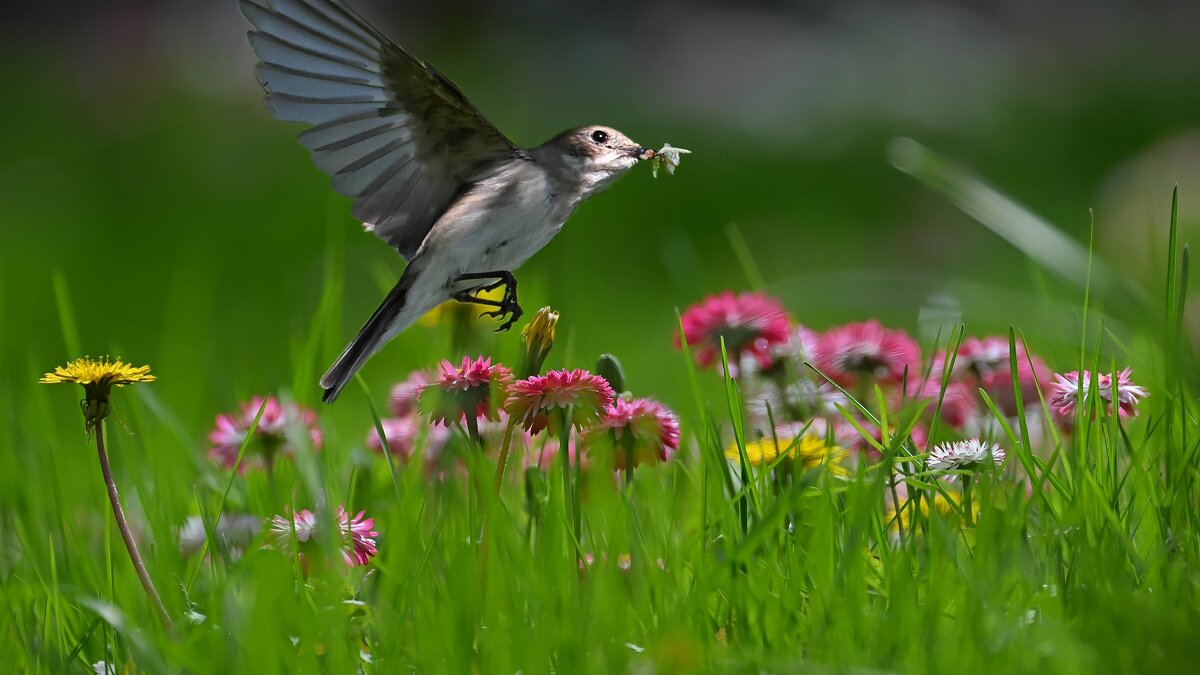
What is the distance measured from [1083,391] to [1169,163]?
11.1 ft

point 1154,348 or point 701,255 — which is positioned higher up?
point 701,255

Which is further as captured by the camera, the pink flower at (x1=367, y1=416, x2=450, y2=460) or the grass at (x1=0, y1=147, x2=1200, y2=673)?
the pink flower at (x1=367, y1=416, x2=450, y2=460)

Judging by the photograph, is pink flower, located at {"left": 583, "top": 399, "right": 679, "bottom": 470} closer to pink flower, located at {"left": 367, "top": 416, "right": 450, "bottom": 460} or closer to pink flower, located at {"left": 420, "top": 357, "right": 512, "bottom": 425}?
pink flower, located at {"left": 420, "top": 357, "right": 512, "bottom": 425}

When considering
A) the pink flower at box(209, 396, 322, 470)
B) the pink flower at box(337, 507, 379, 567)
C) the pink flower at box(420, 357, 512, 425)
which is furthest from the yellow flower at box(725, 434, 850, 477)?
the pink flower at box(209, 396, 322, 470)

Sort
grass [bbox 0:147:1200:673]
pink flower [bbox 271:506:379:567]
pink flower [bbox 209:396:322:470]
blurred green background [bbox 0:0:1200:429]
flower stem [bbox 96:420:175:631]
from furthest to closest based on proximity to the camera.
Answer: blurred green background [bbox 0:0:1200:429]
pink flower [bbox 209:396:322:470]
pink flower [bbox 271:506:379:567]
flower stem [bbox 96:420:175:631]
grass [bbox 0:147:1200:673]

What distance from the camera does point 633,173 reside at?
198 inches

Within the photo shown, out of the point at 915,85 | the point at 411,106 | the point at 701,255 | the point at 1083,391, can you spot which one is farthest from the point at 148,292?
the point at 915,85

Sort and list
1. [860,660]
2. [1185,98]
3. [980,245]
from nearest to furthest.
Result: [860,660] < [980,245] < [1185,98]

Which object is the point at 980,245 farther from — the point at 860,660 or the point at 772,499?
the point at 860,660

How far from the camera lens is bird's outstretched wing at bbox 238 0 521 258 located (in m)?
1.26

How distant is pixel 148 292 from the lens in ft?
13.9

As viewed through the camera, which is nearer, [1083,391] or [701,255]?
[1083,391]

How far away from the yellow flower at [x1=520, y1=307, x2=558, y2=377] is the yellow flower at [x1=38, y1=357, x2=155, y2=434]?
34cm

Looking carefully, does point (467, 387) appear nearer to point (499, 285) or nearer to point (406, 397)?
point (499, 285)
